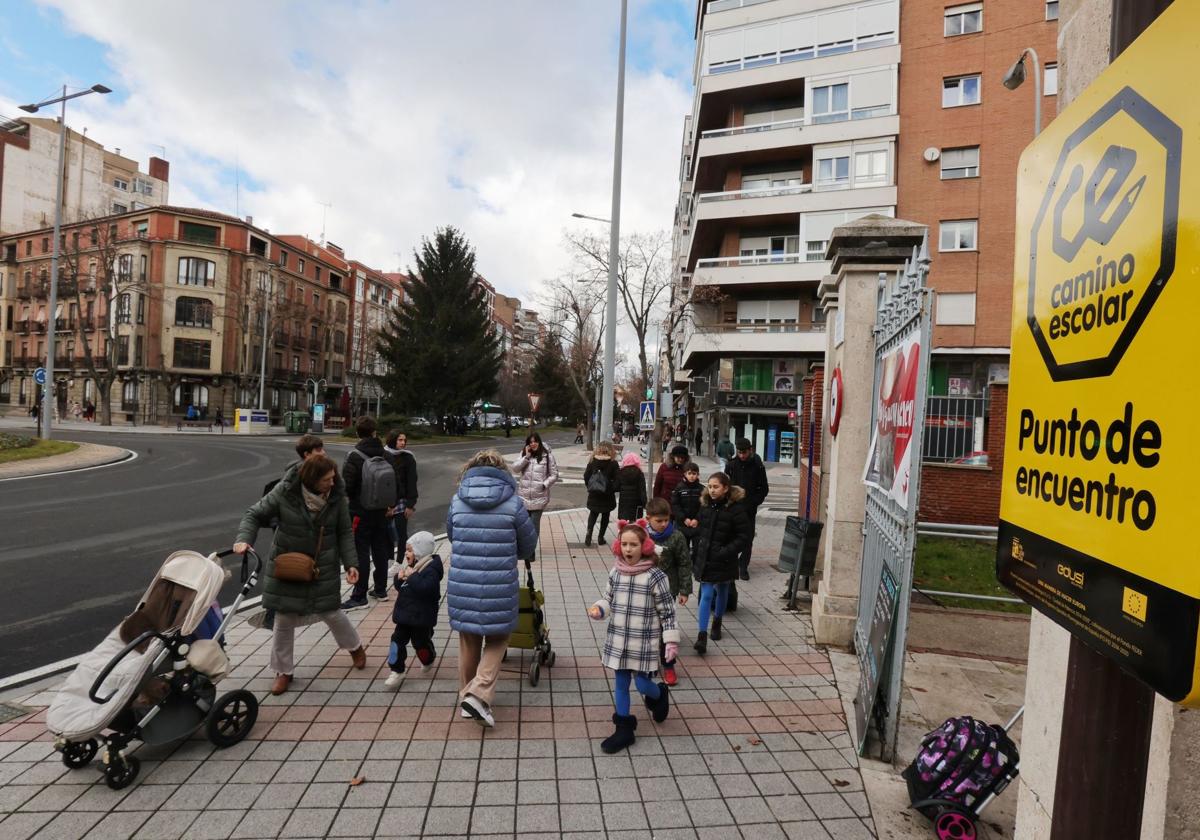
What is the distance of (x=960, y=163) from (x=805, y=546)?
25.1 metres

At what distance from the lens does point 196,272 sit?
48.8m

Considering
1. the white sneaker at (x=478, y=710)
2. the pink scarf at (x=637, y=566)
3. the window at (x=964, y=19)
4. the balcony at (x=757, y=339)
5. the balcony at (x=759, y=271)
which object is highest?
the window at (x=964, y=19)

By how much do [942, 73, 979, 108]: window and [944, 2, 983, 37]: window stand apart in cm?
176

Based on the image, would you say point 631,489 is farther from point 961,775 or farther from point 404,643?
point 961,775

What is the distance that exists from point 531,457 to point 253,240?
52470 millimetres

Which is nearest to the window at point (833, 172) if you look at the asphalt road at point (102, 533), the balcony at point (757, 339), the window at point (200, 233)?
the balcony at point (757, 339)

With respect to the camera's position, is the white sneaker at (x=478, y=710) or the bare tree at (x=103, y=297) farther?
the bare tree at (x=103, y=297)

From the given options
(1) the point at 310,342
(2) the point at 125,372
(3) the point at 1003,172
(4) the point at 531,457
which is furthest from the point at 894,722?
(1) the point at 310,342

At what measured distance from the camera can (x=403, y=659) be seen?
469 centimetres

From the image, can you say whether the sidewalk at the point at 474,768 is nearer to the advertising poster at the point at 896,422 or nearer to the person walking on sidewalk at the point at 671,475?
the advertising poster at the point at 896,422

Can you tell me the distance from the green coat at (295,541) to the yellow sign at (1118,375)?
4.36 meters

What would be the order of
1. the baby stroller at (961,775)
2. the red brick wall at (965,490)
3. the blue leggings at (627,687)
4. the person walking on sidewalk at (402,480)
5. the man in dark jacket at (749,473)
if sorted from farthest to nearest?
the red brick wall at (965,490)
the man in dark jacket at (749,473)
the person walking on sidewalk at (402,480)
the blue leggings at (627,687)
the baby stroller at (961,775)

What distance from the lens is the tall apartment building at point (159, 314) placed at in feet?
155

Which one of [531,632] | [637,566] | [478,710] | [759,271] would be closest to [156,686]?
[478,710]
